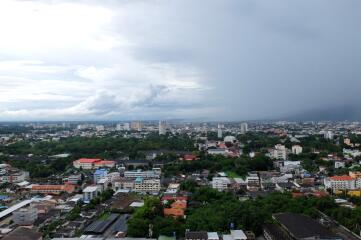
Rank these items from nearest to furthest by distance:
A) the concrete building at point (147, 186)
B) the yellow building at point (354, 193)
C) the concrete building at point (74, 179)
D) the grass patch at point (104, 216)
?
1. the grass patch at point (104, 216)
2. the yellow building at point (354, 193)
3. the concrete building at point (147, 186)
4. the concrete building at point (74, 179)

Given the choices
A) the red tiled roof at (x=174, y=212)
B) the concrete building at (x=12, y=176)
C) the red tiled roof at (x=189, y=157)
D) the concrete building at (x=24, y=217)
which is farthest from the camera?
the red tiled roof at (x=189, y=157)

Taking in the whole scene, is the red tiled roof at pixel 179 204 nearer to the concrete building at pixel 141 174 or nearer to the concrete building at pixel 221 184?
the concrete building at pixel 221 184

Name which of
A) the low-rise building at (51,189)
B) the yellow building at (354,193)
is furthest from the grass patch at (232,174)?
the low-rise building at (51,189)

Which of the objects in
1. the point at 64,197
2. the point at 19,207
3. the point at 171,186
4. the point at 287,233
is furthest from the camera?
the point at 171,186

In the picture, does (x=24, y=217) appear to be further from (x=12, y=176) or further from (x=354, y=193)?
(x=354, y=193)

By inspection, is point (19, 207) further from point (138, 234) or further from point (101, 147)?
point (101, 147)

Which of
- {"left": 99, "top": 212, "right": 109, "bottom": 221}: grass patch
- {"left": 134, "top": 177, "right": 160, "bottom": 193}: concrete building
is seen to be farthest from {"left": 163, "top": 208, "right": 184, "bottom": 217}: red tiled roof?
{"left": 134, "top": 177, "right": 160, "bottom": 193}: concrete building

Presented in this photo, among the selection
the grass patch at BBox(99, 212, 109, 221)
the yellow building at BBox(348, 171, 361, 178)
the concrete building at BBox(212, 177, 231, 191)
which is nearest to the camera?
the grass patch at BBox(99, 212, 109, 221)

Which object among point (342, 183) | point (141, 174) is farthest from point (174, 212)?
point (342, 183)

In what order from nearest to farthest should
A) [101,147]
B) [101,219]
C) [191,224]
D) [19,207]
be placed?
1. [191,224]
2. [101,219]
3. [19,207]
4. [101,147]

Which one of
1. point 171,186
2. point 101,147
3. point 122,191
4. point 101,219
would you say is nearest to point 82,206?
point 101,219

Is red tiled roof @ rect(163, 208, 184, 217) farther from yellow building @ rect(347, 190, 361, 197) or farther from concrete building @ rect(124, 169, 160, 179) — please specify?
concrete building @ rect(124, 169, 160, 179)
